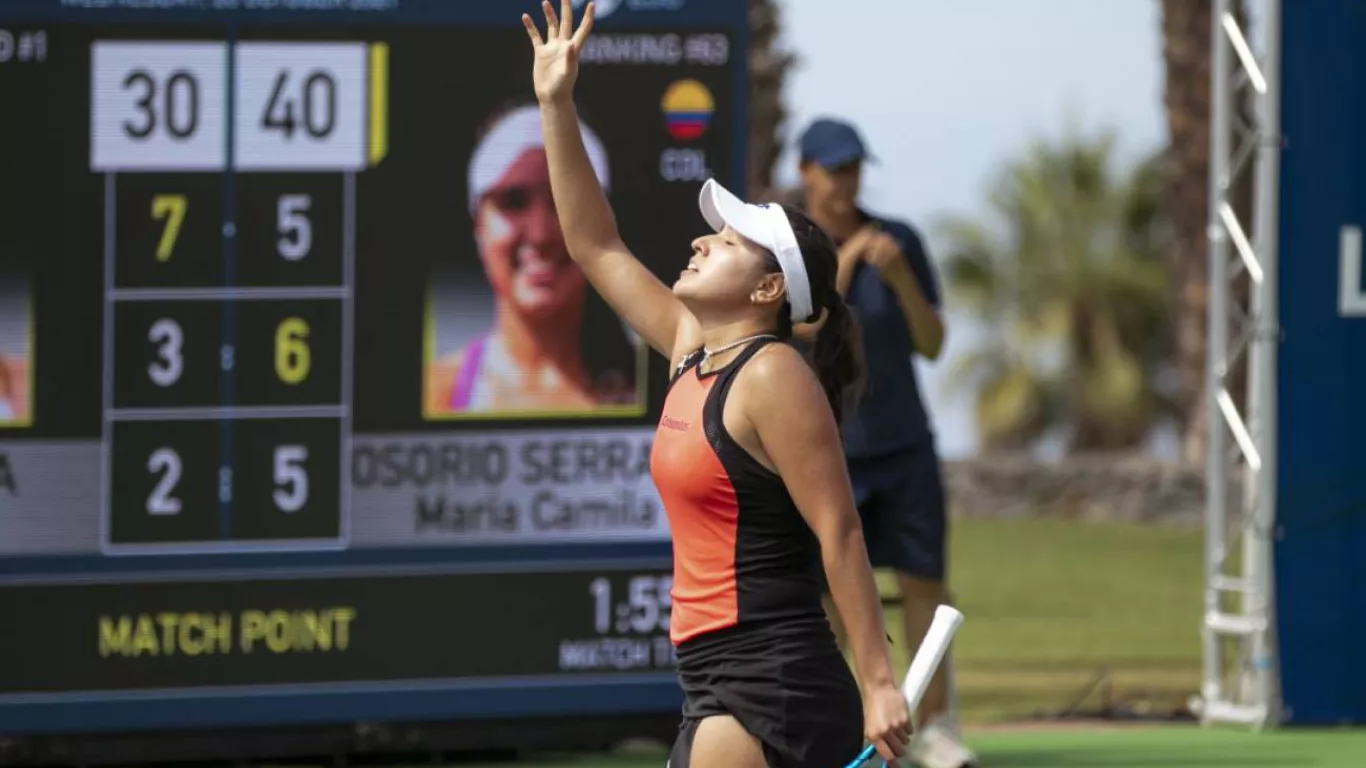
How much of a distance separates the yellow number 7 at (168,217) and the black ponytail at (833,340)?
3.10 m

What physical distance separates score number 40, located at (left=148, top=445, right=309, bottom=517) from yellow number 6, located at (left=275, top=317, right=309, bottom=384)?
219 millimetres

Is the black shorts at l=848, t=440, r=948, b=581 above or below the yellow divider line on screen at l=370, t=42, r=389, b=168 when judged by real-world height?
below

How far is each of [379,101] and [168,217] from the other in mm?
727

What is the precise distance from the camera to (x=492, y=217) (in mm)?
7461

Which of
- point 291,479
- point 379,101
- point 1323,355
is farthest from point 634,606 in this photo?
point 1323,355

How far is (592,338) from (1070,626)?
673 centimetres

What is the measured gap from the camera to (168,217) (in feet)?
23.7

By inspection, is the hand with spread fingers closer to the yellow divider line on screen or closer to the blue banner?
the yellow divider line on screen

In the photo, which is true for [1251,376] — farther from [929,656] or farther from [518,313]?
[929,656]

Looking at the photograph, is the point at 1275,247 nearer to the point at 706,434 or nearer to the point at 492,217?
the point at 492,217

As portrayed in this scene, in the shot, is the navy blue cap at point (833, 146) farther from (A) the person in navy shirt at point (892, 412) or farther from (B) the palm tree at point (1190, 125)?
(B) the palm tree at point (1190, 125)

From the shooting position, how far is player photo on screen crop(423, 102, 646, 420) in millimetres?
7438

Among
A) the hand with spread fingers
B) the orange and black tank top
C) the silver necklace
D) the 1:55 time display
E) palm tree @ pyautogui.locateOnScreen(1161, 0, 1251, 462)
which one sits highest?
palm tree @ pyautogui.locateOnScreen(1161, 0, 1251, 462)

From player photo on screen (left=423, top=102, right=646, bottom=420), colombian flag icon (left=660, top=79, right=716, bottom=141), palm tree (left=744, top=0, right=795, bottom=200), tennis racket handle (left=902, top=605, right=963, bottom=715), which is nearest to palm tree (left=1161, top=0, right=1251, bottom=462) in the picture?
palm tree (left=744, top=0, right=795, bottom=200)
